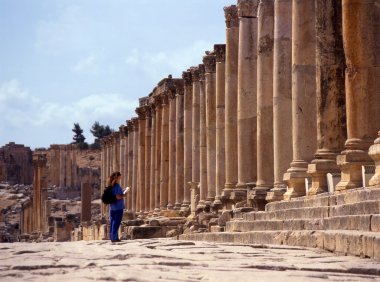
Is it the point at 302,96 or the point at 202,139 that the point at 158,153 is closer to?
the point at 202,139

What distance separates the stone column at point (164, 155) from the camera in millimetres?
49719

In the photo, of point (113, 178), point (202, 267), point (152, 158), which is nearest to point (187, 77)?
point (152, 158)

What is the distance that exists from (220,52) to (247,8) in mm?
6141

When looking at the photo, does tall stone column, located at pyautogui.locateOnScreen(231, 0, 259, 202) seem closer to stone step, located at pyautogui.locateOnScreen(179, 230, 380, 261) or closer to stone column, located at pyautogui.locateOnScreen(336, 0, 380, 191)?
stone step, located at pyautogui.locateOnScreen(179, 230, 380, 261)

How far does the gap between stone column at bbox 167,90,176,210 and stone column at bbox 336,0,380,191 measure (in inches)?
1175

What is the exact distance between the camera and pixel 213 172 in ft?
124

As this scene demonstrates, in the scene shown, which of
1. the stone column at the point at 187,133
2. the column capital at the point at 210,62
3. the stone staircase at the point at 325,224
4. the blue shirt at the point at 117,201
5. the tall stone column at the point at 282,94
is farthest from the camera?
the stone column at the point at 187,133

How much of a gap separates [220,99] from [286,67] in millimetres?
12153

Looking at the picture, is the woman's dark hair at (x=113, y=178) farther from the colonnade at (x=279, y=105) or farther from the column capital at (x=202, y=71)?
the column capital at (x=202, y=71)

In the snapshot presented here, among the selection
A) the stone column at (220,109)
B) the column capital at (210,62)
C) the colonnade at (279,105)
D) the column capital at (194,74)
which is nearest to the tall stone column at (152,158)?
the colonnade at (279,105)

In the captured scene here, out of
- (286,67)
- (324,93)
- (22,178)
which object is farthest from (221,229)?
(22,178)

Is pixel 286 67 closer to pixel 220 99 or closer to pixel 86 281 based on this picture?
pixel 220 99

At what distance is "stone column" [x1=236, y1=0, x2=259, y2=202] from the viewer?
30.1 meters

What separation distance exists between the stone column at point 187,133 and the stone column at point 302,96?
21.8m
